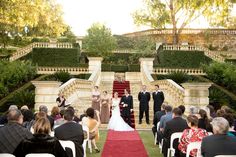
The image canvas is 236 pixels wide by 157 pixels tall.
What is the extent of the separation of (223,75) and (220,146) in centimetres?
2042

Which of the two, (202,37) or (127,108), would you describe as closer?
(127,108)

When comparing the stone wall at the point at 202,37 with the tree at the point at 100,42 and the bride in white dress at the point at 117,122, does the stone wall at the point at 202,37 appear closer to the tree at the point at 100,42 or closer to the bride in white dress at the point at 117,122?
the tree at the point at 100,42

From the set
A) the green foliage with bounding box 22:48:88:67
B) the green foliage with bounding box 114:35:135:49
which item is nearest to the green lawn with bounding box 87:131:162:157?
the green foliage with bounding box 22:48:88:67

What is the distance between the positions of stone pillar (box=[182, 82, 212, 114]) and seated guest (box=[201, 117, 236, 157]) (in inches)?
361

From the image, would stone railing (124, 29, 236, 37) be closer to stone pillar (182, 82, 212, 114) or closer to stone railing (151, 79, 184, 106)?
stone railing (151, 79, 184, 106)

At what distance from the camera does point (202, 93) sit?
15.7 metres

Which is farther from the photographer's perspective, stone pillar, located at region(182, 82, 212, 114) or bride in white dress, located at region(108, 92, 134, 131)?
bride in white dress, located at region(108, 92, 134, 131)

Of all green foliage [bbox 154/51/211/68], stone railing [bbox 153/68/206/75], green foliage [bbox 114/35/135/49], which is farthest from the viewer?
green foliage [bbox 114/35/135/49]

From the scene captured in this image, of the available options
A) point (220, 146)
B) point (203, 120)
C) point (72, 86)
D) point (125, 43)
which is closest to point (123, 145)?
point (203, 120)

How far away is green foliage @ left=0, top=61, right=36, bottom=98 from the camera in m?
23.2

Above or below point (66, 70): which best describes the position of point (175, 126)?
below

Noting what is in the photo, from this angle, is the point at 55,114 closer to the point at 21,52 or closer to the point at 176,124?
the point at 176,124

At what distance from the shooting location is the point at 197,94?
15797 mm

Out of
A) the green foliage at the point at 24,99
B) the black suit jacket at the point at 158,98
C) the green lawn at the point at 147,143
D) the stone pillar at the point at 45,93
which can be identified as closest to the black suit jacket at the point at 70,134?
the green lawn at the point at 147,143
